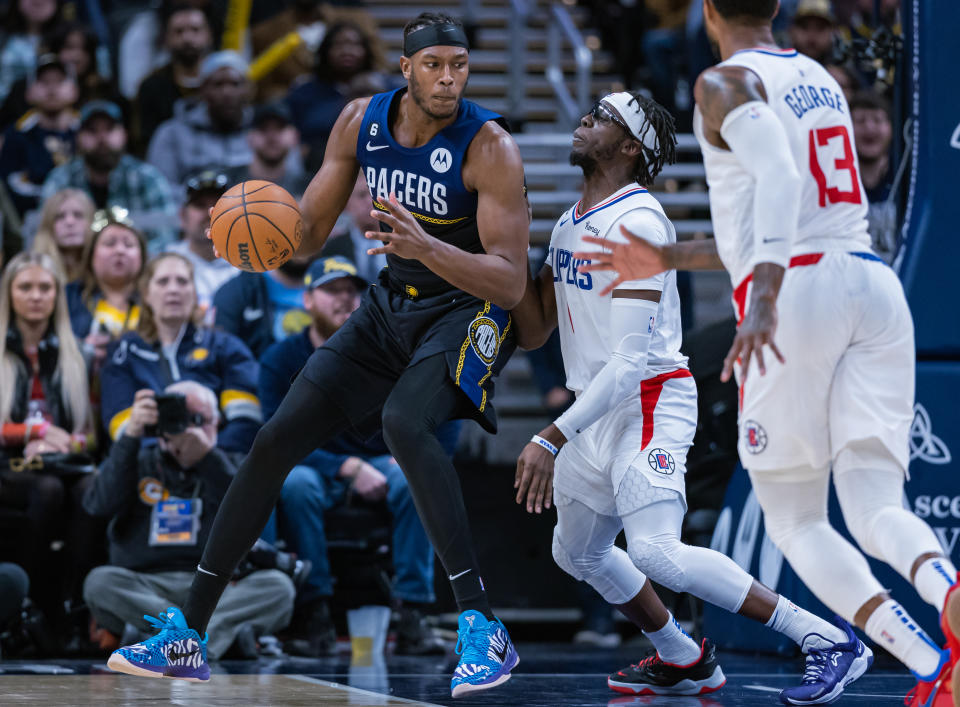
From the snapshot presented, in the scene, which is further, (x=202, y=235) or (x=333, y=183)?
(x=202, y=235)

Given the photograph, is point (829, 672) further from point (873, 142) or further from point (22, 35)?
point (22, 35)

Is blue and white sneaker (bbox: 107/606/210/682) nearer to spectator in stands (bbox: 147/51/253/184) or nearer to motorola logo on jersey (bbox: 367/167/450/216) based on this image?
motorola logo on jersey (bbox: 367/167/450/216)

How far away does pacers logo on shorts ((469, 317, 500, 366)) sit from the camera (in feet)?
16.1

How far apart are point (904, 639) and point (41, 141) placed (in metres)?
8.23

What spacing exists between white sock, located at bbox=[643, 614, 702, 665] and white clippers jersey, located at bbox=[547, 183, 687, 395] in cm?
101

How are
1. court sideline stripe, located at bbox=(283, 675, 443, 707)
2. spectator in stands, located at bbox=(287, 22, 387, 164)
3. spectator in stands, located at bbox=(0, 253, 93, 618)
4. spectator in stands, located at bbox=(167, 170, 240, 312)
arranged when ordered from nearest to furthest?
court sideline stripe, located at bbox=(283, 675, 443, 707), spectator in stands, located at bbox=(0, 253, 93, 618), spectator in stands, located at bbox=(167, 170, 240, 312), spectator in stands, located at bbox=(287, 22, 387, 164)

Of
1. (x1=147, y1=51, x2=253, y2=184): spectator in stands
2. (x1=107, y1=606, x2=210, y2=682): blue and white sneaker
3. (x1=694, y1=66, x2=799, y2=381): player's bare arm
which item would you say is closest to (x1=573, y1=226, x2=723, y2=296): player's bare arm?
(x1=694, y1=66, x2=799, y2=381): player's bare arm

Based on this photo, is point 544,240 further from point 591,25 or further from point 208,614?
point 208,614

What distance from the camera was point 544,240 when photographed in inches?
400

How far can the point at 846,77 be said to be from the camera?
950 cm

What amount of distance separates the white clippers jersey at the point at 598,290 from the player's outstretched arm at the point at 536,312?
0.10 m

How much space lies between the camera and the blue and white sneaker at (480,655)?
14.3ft

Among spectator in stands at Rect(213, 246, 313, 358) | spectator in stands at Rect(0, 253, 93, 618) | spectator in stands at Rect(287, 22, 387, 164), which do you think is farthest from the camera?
spectator in stands at Rect(287, 22, 387, 164)

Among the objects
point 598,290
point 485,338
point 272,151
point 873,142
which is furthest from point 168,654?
point 873,142
